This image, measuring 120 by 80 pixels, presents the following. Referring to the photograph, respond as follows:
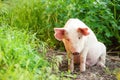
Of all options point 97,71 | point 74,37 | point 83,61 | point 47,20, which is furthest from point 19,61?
point 47,20

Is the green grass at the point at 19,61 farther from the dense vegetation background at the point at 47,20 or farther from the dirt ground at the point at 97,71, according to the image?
the dirt ground at the point at 97,71

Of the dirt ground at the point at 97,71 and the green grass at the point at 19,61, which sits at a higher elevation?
the green grass at the point at 19,61

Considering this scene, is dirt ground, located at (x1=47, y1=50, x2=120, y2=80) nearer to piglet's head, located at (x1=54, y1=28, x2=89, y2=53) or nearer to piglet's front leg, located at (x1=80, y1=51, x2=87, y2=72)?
piglet's front leg, located at (x1=80, y1=51, x2=87, y2=72)

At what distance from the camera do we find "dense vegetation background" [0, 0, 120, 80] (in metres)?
5.75

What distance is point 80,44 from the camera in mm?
5223

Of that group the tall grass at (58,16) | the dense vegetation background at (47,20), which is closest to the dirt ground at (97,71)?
the dense vegetation background at (47,20)

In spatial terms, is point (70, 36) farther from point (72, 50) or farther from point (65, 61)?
point (65, 61)

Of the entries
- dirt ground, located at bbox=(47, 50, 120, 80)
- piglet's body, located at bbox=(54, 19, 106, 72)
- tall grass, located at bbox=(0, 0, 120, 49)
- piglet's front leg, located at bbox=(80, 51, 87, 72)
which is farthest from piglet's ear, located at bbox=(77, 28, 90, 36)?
tall grass, located at bbox=(0, 0, 120, 49)

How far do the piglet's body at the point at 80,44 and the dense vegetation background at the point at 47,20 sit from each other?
1.14ft

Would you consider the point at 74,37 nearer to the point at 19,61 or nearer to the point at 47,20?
the point at 19,61

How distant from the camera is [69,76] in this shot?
530cm

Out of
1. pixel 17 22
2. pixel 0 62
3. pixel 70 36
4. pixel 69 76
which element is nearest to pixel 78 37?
pixel 70 36

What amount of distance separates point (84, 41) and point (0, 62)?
121 centimetres

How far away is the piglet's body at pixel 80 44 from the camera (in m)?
5.18
